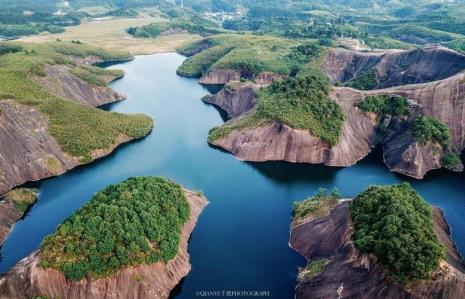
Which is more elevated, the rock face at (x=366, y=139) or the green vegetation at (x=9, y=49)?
the rock face at (x=366, y=139)

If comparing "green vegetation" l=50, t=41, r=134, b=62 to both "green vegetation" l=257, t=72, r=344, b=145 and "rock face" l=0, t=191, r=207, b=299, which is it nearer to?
"green vegetation" l=257, t=72, r=344, b=145

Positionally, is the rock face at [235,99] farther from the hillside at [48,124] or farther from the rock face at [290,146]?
the hillside at [48,124]

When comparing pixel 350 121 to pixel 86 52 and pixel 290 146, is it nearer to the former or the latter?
pixel 290 146

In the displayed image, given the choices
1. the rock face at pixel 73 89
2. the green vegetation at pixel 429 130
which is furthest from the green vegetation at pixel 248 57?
the green vegetation at pixel 429 130

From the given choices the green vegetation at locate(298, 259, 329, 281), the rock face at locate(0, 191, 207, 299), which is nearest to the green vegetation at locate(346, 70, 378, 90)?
the green vegetation at locate(298, 259, 329, 281)

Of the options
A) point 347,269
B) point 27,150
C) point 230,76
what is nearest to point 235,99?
point 230,76

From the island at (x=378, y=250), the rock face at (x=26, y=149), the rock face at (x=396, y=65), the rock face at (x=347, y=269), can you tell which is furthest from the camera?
the rock face at (x=396, y=65)
